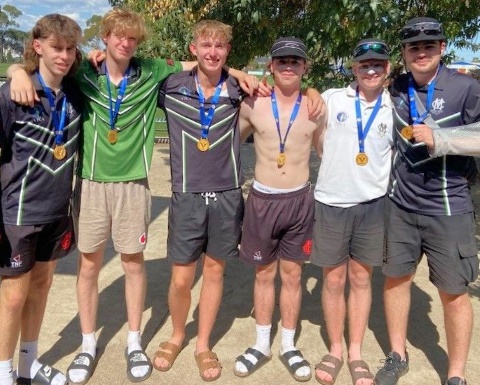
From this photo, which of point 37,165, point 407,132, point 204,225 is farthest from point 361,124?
point 37,165

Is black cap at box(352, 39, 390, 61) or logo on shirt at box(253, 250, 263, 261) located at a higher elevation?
black cap at box(352, 39, 390, 61)

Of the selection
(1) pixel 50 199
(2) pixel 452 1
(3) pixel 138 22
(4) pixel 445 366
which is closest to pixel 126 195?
(1) pixel 50 199

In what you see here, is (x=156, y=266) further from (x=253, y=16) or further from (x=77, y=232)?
(x=253, y=16)

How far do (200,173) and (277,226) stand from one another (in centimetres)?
63

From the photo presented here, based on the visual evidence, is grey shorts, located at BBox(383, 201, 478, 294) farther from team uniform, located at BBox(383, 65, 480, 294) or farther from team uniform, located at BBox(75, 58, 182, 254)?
team uniform, located at BBox(75, 58, 182, 254)

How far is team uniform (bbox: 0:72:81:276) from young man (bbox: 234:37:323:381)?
3.99ft

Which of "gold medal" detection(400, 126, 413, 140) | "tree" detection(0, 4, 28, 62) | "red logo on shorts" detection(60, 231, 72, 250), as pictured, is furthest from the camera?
"tree" detection(0, 4, 28, 62)

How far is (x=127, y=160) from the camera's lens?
350 cm

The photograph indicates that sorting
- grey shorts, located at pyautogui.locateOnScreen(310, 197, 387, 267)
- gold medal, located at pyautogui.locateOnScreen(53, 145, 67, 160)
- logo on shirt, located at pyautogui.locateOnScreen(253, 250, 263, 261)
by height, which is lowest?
logo on shirt, located at pyautogui.locateOnScreen(253, 250, 263, 261)

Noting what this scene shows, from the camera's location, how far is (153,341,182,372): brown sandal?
145 inches

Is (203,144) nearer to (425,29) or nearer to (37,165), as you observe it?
(37,165)

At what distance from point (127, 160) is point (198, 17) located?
2628 millimetres

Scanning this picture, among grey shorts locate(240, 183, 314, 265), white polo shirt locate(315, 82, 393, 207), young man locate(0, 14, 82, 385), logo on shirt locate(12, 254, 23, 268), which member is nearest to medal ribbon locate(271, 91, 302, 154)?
white polo shirt locate(315, 82, 393, 207)

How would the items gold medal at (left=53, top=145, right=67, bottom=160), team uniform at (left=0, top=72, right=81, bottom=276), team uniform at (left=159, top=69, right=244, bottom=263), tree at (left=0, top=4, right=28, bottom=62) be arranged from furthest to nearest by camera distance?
tree at (left=0, top=4, right=28, bottom=62), team uniform at (left=159, top=69, right=244, bottom=263), gold medal at (left=53, top=145, right=67, bottom=160), team uniform at (left=0, top=72, right=81, bottom=276)
